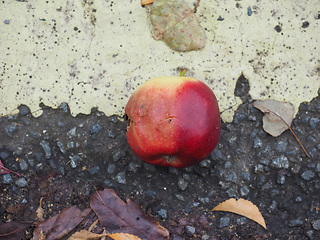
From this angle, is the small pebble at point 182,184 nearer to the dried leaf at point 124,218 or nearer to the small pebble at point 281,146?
the dried leaf at point 124,218

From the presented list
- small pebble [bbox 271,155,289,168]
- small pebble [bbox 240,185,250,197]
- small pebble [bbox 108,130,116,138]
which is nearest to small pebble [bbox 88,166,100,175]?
small pebble [bbox 108,130,116,138]

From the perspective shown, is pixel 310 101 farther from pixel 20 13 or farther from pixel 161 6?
pixel 20 13

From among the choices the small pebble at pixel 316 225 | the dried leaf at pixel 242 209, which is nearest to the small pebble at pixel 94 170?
the dried leaf at pixel 242 209

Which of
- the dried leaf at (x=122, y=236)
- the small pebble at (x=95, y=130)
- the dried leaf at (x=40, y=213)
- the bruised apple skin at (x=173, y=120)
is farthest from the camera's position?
the small pebble at (x=95, y=130)

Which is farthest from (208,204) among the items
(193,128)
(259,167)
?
(193,128)

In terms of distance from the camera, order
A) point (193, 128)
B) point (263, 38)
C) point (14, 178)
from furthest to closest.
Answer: point (263, 38), point (14, 178), point (193, 128)

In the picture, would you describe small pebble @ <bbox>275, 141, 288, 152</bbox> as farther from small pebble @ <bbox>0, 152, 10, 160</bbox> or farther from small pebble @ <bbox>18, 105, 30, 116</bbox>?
small pebble @ <bbox>0, 152, 10, 160</bbox>
